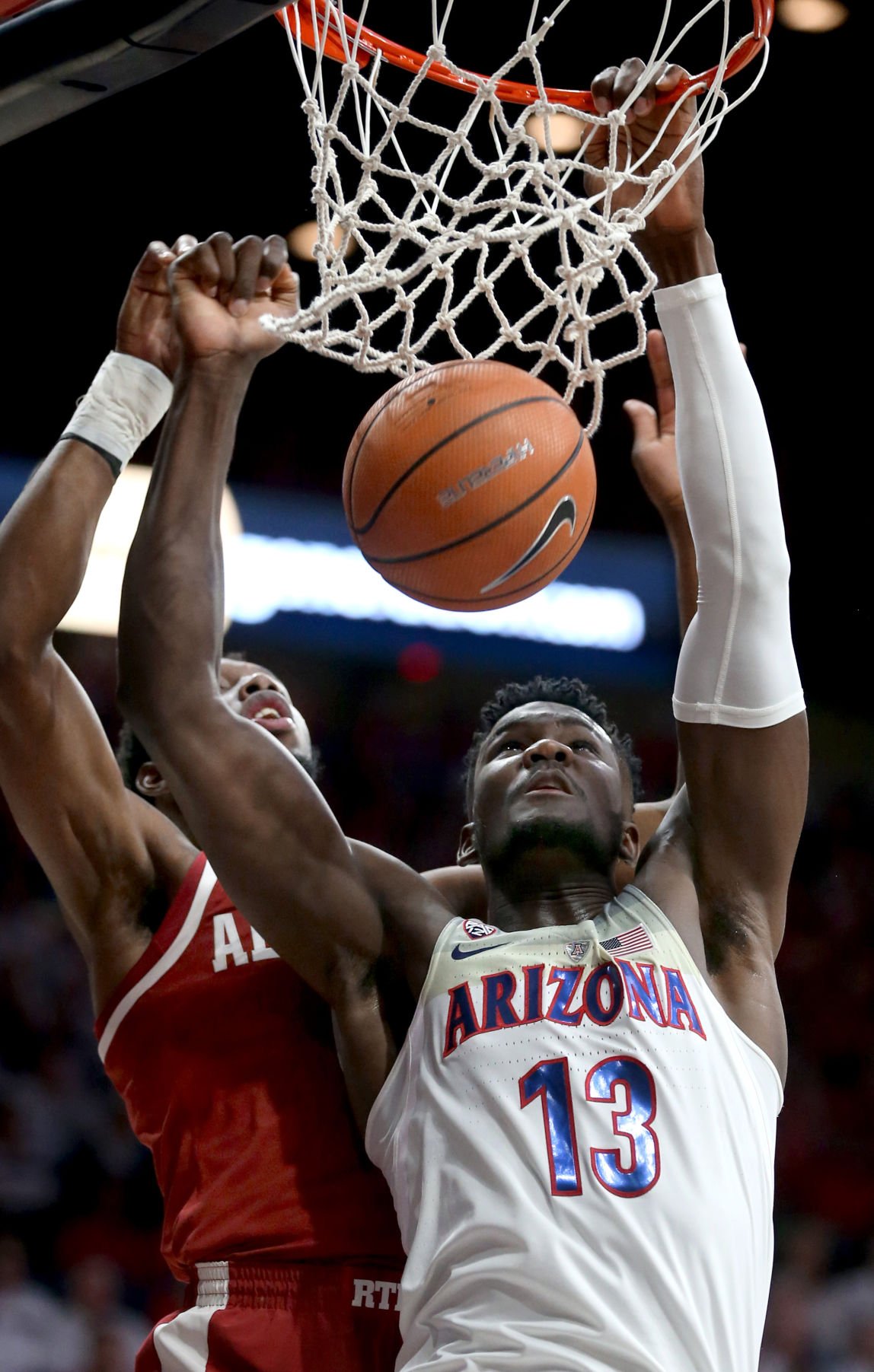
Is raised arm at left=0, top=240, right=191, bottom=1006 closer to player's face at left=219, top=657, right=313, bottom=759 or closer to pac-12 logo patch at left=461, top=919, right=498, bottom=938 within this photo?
player's face at left=219, top=657, right=313, bottom=759

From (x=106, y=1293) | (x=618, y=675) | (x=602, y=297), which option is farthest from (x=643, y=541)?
(x=106, y=1293)

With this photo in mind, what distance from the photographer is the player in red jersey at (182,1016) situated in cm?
246

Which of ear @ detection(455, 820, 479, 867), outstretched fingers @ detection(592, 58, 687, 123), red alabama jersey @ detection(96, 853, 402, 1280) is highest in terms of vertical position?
outstretched fingers @ detection(592, 58, 687, 123)

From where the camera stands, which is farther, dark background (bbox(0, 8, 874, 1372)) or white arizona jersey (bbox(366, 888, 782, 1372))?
dark background (bbox(0, 8, 874, 1372))

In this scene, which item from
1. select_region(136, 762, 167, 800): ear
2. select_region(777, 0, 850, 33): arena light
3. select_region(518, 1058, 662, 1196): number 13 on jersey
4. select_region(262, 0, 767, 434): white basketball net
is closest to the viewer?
select_region(518, 1058, 662, 1196): number 13 on jersey

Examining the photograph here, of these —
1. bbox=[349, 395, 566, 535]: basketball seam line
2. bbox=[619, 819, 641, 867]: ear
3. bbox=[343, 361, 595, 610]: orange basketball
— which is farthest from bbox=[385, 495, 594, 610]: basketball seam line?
bbox=[619, 819, 641, 867]: ear

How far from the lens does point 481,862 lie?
2.85 m

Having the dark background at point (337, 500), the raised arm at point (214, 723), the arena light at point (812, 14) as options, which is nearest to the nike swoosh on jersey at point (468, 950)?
the raised arm at point (214, 723)

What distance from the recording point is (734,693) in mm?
2547

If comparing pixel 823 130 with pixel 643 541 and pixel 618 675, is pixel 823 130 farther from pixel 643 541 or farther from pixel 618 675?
pixel 618 675

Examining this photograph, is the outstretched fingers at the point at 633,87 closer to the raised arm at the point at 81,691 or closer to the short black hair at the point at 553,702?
the raised arm at the point at 81,691

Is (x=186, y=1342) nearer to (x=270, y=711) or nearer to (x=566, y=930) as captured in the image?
(x=566, y=930)

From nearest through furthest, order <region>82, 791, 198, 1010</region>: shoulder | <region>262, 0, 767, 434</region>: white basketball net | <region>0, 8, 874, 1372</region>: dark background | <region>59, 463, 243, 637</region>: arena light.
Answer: <region>262, 0, 767, 434</region>: white basketball net
<region>82, 791, 198, 1010</region>: shoulder
<region>0, 8, 874, 1372</region>: dark background
<region>59, 463, 243, 637</region>: arena light

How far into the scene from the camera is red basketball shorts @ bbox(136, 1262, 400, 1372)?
7.87ft
